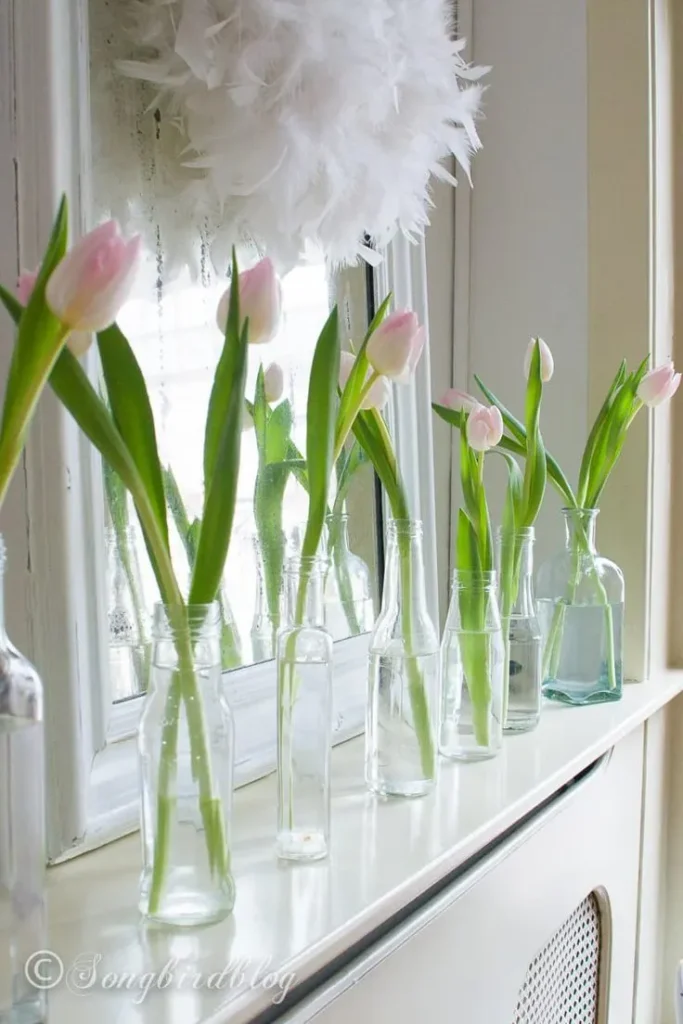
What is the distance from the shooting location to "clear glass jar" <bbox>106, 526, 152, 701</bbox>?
2.01ft

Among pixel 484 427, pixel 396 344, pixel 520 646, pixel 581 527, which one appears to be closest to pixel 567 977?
pixel 520 646

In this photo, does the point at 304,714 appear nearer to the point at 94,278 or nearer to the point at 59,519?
the point at 59,519

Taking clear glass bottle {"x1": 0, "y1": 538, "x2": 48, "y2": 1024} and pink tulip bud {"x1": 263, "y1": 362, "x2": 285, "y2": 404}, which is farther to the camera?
pink tulip bud {"x1": 263, "y1": 362, "x2": 285, "y2": 404}

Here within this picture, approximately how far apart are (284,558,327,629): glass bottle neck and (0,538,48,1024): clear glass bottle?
0.20m

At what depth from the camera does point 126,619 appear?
63 centimetres

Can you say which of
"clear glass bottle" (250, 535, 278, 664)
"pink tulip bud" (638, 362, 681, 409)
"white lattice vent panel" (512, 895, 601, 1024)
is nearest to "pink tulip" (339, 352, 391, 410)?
"clear glass bottle" (250, 535, 278, 664)

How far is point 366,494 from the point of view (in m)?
0.90

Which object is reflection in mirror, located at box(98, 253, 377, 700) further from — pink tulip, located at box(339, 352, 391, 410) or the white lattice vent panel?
the white lattice vent panel

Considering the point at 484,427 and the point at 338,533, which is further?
A: the point at 338,533

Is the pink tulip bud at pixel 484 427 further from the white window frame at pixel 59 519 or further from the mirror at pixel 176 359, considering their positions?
the white window frame at pixel 59 519

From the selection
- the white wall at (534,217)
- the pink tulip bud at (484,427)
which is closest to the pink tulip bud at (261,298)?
the pink tulip bud at (484,427)

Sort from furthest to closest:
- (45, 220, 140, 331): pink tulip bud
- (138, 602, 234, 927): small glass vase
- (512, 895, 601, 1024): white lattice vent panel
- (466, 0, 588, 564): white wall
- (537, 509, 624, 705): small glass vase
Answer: (466, 0, 588, 564): white wall
(537, 509, 624, 705): small glass vase
(512, 895, 601, 1024): white lattice vent panel
(138, 602, 234, 927): small glass vase
(45, 220, 140, 331): pink tulip bud

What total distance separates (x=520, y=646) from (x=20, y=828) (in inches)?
22.2

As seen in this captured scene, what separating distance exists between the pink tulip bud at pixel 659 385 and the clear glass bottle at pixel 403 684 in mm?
372
